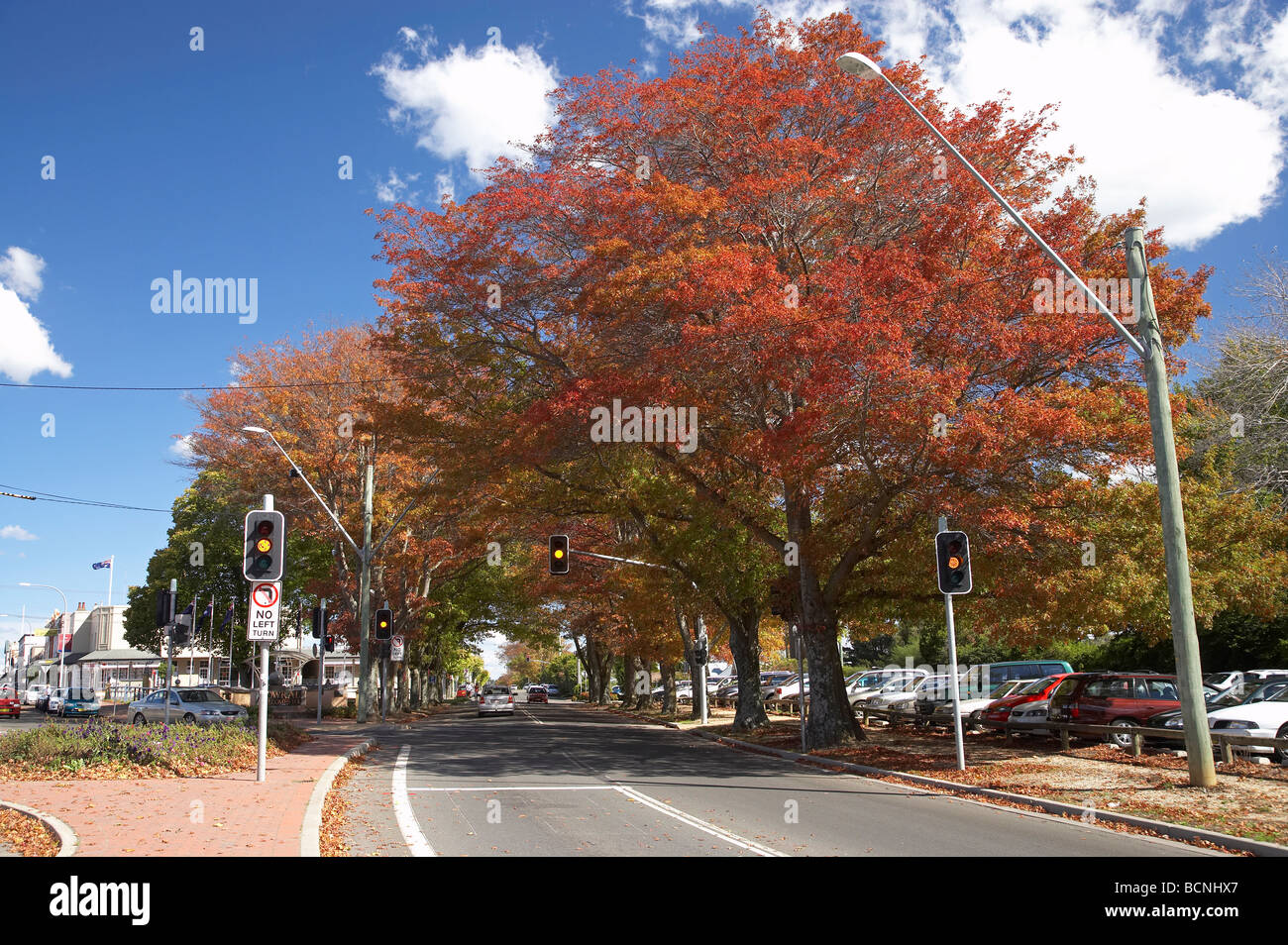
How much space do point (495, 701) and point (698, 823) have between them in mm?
35880

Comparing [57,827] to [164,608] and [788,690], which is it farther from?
[788,690]

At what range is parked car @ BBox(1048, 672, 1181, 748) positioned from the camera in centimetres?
1939

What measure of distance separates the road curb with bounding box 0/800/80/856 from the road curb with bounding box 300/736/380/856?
1.93 m

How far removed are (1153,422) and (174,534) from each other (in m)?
57.3

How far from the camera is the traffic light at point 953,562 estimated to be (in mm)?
16141

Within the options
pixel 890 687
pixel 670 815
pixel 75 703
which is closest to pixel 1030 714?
pixel 670 815

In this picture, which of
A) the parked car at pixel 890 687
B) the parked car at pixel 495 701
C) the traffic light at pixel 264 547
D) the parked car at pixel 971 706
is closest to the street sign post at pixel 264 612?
the traffic light at pixel 264 547

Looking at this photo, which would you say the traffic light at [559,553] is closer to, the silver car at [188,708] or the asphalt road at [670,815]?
the asphalt road at [670,815]

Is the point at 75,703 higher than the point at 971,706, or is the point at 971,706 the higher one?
the point at 971,706

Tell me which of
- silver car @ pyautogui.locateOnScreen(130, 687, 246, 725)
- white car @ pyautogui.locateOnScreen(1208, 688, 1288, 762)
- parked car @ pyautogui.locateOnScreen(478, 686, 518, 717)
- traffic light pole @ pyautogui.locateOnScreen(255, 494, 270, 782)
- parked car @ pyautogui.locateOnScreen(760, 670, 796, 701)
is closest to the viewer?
traffic light pole @ pyautogui.locateOnScreen(255, 494, 270, 782)

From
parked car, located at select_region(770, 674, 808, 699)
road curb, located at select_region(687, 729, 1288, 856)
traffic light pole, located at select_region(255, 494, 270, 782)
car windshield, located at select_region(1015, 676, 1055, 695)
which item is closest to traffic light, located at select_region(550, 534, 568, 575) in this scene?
road curb, located at select_region(687, 729, 1288, 856)

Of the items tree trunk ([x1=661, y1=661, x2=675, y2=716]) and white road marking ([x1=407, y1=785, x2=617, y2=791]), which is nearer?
white road marking ([x1=407, y1=785, x2=617, y2=791])

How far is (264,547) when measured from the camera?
14.5 meters

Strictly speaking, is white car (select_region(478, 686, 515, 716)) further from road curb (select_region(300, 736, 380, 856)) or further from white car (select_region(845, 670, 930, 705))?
road curb (select_region(300, 736, 380, 856))
